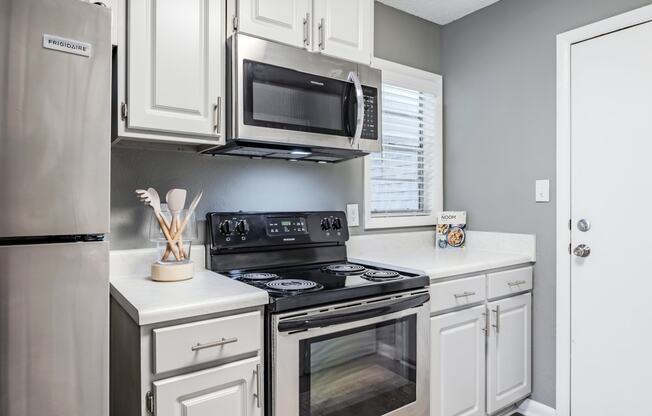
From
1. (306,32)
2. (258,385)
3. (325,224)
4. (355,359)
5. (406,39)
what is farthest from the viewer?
(406,39)

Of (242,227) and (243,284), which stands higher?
(242,227)

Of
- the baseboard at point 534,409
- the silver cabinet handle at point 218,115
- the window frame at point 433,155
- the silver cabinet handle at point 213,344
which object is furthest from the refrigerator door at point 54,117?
the baseboard at point 534,409

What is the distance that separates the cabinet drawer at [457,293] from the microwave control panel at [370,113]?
0.77m

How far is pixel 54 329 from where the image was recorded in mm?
1058

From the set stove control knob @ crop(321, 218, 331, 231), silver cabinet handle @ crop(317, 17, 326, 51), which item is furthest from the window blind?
silver cabinet handle @ crop(317, 17, 326, 51)

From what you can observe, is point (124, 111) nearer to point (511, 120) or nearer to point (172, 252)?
point (172, 252)

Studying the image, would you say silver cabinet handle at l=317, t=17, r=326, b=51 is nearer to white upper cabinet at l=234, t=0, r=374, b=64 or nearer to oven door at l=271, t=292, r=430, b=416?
white upper cabinet at l=234, t=0, r=374, b=64

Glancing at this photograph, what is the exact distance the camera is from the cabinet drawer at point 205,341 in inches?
47.5

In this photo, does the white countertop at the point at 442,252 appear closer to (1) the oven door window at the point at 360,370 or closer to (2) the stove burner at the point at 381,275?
(2) the stove burner at the point at 381,275

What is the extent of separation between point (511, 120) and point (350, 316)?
1.63 m

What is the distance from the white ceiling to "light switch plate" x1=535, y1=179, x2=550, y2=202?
3.70ft

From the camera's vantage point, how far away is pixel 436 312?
189 cm
